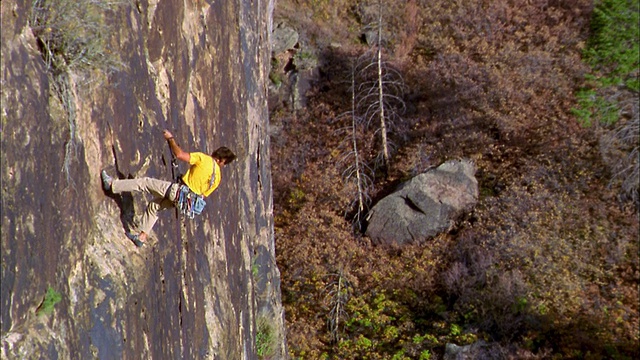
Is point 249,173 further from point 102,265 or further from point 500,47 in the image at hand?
point 500,47

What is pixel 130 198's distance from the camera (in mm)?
6094

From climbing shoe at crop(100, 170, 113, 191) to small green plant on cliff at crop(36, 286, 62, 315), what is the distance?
1.22m

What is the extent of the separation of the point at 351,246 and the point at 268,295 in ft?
18.5

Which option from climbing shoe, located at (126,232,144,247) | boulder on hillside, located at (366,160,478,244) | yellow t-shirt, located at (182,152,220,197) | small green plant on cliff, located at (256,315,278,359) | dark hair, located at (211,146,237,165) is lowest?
small green plant on cliff, located at (256,315,278,359)

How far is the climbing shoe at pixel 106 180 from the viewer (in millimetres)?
5528

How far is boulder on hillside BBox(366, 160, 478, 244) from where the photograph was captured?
18188 millimetres

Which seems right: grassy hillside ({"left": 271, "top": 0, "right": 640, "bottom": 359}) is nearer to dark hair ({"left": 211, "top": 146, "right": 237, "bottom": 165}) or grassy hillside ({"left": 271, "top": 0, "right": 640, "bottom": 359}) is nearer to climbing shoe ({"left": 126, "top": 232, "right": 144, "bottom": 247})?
dark hair ({"left": 211, "top": 146, "right": 237, "bottom": 165})

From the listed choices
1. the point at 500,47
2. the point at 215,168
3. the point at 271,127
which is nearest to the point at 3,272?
the point at 215,168

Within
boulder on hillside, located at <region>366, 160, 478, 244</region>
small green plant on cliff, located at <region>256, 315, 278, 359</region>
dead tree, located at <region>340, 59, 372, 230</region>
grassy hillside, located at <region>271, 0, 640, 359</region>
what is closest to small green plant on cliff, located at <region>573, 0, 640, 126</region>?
grassy hillside, located at <region>271, 0, 640, 359</region>

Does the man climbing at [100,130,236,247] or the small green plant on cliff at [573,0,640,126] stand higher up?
the small green plant on cliff at [573,0,640,126]

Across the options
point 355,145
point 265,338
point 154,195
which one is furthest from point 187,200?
point 355,145

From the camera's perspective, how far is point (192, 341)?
300 inches

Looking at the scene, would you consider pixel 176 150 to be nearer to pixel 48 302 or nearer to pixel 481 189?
pixel 48 302

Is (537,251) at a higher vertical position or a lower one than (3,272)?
lower
